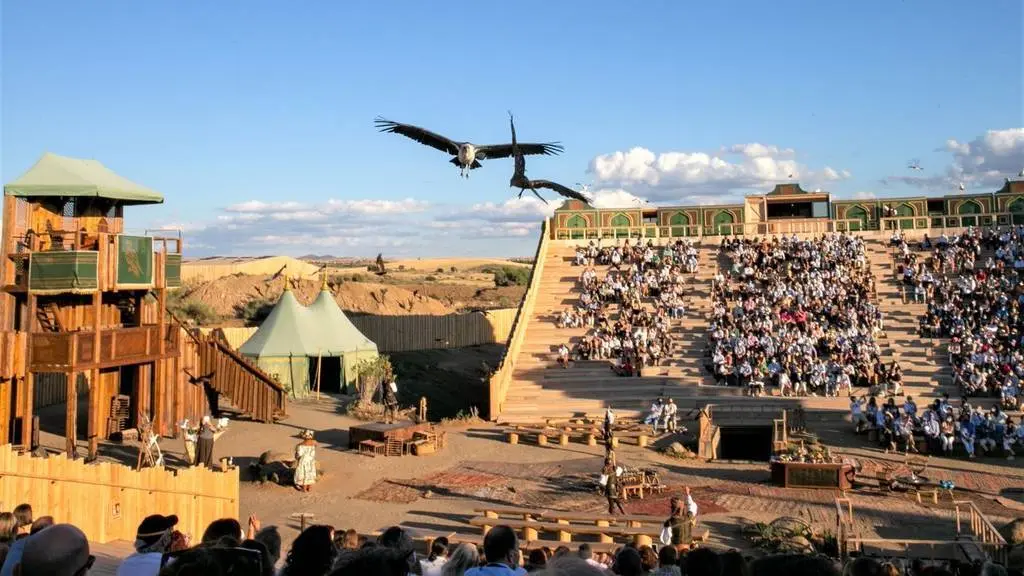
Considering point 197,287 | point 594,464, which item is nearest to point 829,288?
point 594,464

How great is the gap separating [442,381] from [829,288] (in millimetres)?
15671

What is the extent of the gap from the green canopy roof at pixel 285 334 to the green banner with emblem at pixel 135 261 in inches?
308

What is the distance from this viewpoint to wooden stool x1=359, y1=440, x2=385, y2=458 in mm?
22125

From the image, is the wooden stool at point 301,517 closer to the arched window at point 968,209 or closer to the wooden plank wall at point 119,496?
the wooden plank wall at point 119,496

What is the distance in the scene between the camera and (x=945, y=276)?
33.3m

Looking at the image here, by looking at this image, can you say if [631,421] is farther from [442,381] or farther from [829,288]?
[442,381]

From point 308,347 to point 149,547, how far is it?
25.4 meters

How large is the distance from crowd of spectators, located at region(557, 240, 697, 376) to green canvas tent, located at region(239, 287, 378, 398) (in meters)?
7.33

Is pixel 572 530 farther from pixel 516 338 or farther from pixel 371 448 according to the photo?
pixel 516 338

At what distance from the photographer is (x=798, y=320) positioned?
29828 millimetres

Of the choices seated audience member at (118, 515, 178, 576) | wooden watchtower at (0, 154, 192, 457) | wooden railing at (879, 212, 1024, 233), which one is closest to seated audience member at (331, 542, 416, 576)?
seated audience member at (118, 515, 178, 576)

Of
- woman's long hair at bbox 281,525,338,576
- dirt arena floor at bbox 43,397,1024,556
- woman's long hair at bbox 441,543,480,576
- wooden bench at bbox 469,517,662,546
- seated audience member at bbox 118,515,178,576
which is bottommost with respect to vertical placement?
dirt arena floor at bbox 43,397,1024,556

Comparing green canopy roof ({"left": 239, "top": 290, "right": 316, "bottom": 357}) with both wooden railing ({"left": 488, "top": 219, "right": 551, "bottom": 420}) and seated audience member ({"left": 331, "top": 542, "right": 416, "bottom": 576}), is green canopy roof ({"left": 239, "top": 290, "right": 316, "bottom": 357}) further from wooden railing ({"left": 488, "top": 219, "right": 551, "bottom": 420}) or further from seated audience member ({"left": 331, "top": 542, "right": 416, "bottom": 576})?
seated audience member ({"left": 331, "top": 542, "right": 416, "bottom": 576})

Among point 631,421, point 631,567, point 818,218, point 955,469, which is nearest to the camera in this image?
point 631,567
